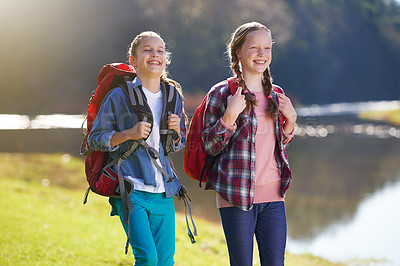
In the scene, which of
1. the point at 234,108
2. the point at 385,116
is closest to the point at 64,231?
the point at 234,108

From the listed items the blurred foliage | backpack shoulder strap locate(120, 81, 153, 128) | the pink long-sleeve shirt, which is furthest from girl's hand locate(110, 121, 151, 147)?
the blurred foliage

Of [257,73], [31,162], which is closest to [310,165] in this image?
[31,162]

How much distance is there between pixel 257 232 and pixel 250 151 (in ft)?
1.49

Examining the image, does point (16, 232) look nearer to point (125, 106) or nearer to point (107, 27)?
point (125, 106)

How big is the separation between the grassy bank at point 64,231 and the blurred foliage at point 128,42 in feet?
39.5

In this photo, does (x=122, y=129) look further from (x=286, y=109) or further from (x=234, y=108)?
(x=286, y=109)

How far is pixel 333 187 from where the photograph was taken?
557 inches

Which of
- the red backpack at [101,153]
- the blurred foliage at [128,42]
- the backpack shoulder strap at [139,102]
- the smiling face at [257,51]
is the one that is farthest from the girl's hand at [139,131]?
the blurred foliage at [128,42]

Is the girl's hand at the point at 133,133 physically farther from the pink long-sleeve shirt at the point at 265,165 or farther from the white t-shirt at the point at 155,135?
the pink long-sleeve shirt at the point at 265,165

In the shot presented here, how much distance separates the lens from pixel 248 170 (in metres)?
2.73

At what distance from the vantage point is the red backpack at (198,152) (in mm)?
2873

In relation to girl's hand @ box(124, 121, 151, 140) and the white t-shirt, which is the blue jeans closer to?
the white t-shirt

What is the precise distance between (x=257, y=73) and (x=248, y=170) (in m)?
0.57

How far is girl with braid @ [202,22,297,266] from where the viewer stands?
2721 millimetres
